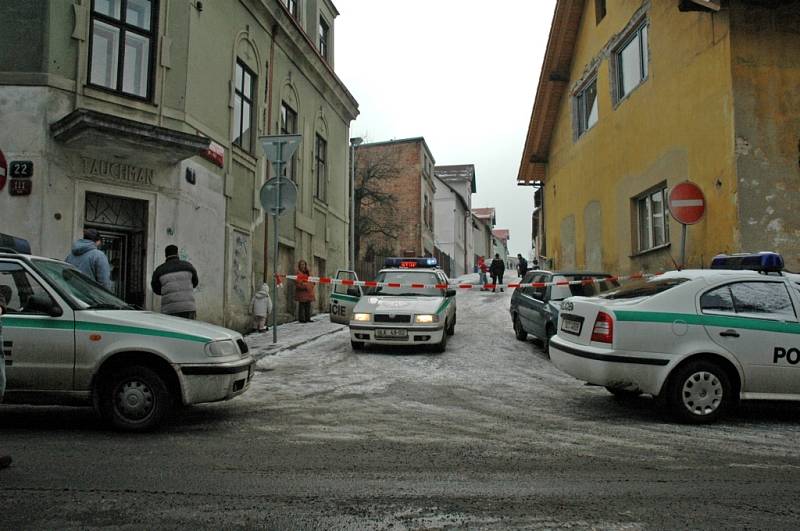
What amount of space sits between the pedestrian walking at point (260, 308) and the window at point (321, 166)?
23.5ft

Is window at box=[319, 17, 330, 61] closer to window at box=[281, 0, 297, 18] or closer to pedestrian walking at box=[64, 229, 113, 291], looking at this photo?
Answer: window at box=[281, 0, 297, 18]

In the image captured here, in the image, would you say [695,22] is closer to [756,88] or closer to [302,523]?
[756,88]

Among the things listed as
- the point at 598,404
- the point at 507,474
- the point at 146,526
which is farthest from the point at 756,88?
the point at 146,526

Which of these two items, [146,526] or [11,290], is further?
[11,290]

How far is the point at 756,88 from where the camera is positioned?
10.3m

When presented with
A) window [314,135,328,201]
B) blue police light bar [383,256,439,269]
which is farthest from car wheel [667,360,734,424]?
window [314,135,328,201]

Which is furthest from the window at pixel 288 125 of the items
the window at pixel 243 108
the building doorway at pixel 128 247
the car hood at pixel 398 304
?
the car hood at pixel 398 304

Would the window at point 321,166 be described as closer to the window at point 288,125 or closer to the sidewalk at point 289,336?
the window at point 288,125

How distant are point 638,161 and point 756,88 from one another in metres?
4.12

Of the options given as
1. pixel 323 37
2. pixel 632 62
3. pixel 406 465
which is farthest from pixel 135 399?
pixel 323 37

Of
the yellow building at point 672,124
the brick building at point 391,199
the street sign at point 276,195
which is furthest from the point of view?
the brick building at point 391,199

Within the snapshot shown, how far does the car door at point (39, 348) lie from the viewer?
561 cm

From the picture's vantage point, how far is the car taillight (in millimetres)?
6441

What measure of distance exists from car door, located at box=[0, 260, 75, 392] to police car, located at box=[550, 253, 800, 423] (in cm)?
512
